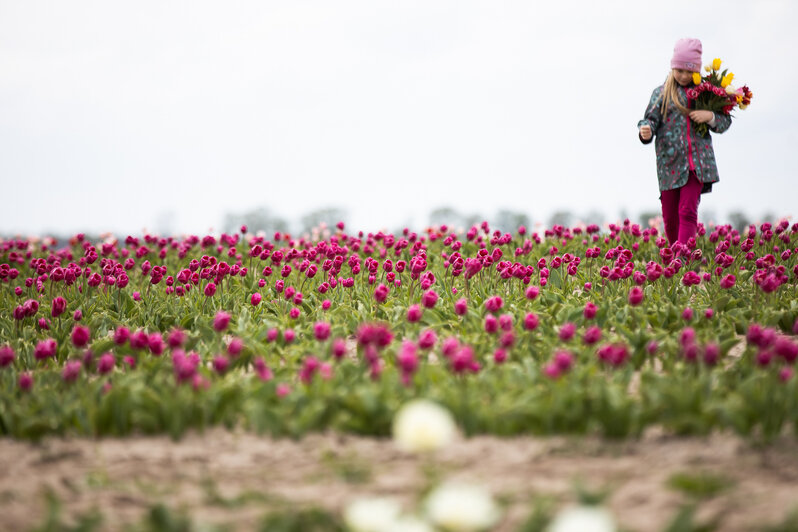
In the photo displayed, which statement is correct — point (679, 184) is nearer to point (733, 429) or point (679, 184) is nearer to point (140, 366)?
point (733, 429)

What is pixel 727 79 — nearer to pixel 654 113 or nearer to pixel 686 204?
pixel 654 113

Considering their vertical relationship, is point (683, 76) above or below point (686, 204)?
above

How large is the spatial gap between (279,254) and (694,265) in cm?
449

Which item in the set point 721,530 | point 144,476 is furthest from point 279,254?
point 721,530

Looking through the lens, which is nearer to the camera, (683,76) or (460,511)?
(460,511)

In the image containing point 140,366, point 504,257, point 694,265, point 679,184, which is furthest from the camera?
point 504,257

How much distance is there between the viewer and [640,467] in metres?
2.90

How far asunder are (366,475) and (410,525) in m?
0.56

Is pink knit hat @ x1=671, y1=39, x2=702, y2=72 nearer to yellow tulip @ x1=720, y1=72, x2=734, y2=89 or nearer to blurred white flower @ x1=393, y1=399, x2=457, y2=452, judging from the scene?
yellow tulip @ x1=720, y1=72, x2=734, y2=89

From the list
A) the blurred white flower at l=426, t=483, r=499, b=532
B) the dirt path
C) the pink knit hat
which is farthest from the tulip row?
the pink knit hat

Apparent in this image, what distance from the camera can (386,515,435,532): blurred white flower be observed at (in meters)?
2.26

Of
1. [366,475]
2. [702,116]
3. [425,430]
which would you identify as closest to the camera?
[425,430]

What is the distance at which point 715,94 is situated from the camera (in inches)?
328

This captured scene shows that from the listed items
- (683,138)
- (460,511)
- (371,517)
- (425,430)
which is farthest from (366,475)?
(683,138)
